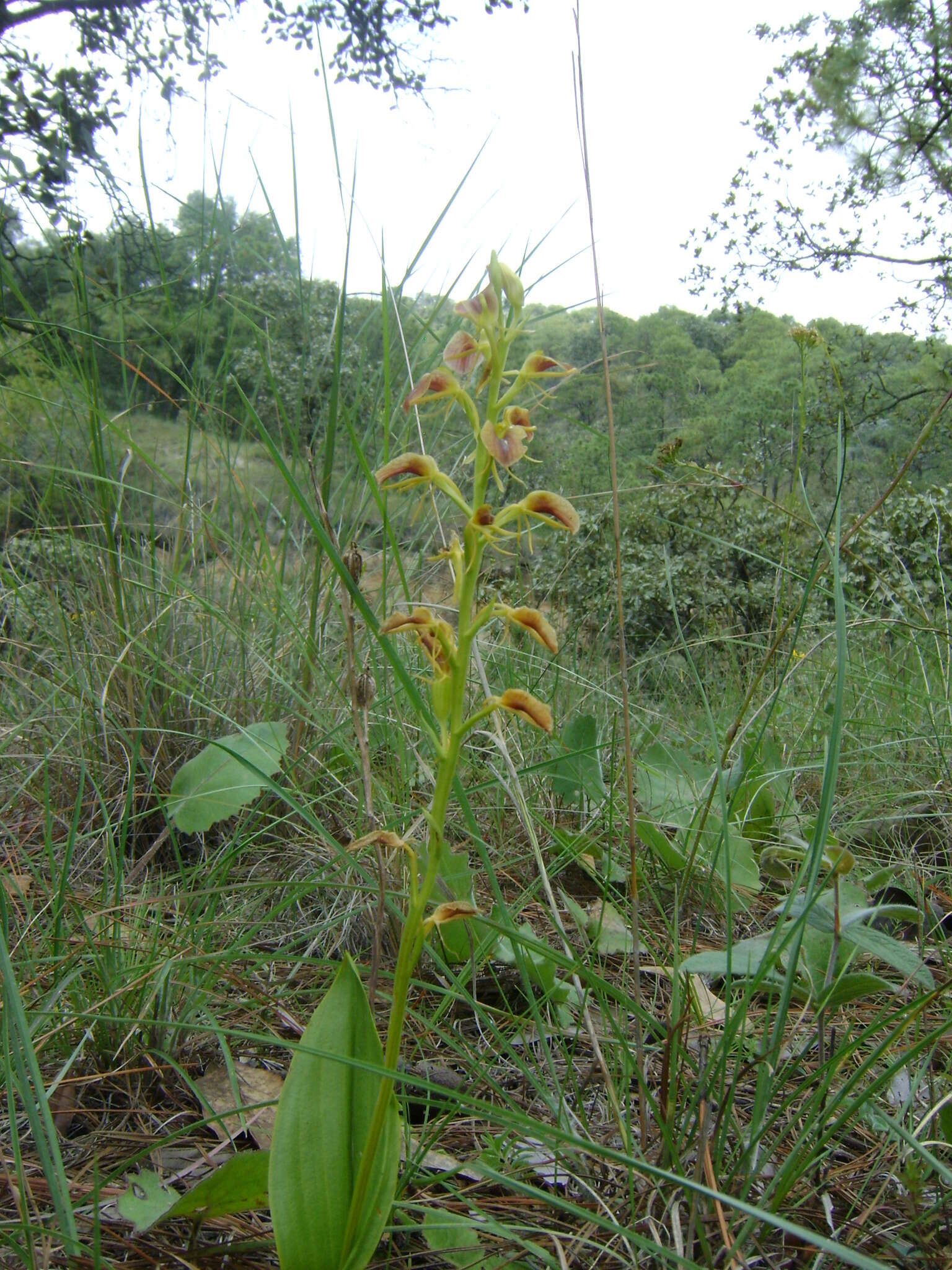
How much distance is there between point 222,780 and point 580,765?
0.58m

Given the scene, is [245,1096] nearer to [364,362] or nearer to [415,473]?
[415,473]

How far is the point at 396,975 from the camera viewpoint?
0.58 m

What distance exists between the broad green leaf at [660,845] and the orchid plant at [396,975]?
0.68 meters

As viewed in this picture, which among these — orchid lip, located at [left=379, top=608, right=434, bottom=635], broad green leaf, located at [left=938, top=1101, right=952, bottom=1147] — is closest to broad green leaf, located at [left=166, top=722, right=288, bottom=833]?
orchid lip, located at [left=379, top=608, right=434, bottom=635]

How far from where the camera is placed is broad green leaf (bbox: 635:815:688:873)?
123cm

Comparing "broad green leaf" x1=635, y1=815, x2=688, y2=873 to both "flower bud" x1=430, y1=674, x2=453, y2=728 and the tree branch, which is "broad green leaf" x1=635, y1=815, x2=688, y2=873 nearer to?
"flower bud" x1=430, y1=674, x2=453, y2=728

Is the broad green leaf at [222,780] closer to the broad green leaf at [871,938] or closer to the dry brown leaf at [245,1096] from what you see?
the dry brown leaf at [245,1096]

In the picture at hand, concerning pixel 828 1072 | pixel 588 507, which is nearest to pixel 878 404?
pixel 588 507

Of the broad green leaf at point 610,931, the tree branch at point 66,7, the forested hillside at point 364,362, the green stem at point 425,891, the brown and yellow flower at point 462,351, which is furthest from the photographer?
the tree branch at point 66,7

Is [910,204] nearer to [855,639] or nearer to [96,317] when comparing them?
[855,639]

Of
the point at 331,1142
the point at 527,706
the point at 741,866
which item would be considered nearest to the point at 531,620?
the point at 527,706

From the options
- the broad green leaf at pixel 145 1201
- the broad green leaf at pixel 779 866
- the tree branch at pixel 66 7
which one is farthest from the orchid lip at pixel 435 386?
the tree branch at pixel 66 7

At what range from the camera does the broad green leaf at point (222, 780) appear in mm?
1219

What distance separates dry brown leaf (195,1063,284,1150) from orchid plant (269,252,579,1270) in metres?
0.20
